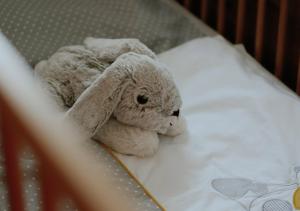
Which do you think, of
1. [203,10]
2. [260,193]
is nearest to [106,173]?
[260,193]

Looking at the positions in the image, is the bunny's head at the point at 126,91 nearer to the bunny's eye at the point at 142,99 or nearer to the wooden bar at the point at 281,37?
the bunny's eye at the point at 142,99

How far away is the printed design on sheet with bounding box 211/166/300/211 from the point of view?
1.52m

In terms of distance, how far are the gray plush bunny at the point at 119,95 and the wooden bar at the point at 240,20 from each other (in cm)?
45

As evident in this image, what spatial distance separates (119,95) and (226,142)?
0.30 meters

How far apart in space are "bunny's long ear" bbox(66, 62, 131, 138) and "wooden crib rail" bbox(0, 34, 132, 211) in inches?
24.3

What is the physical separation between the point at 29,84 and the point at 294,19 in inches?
47.7

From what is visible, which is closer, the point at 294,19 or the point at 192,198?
the point at 192,198

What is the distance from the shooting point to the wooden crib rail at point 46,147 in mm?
736

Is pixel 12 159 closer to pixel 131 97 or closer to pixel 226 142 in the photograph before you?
pixel 131 97

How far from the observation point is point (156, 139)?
1.67 meters

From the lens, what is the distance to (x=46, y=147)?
31.1 inches

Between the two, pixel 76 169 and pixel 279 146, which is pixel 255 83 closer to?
pixel 279 146

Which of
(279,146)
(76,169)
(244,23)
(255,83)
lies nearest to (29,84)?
(76,169)

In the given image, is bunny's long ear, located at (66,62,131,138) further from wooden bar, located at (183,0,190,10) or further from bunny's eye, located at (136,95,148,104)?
wooden bar, located at (183,0,190,10)
